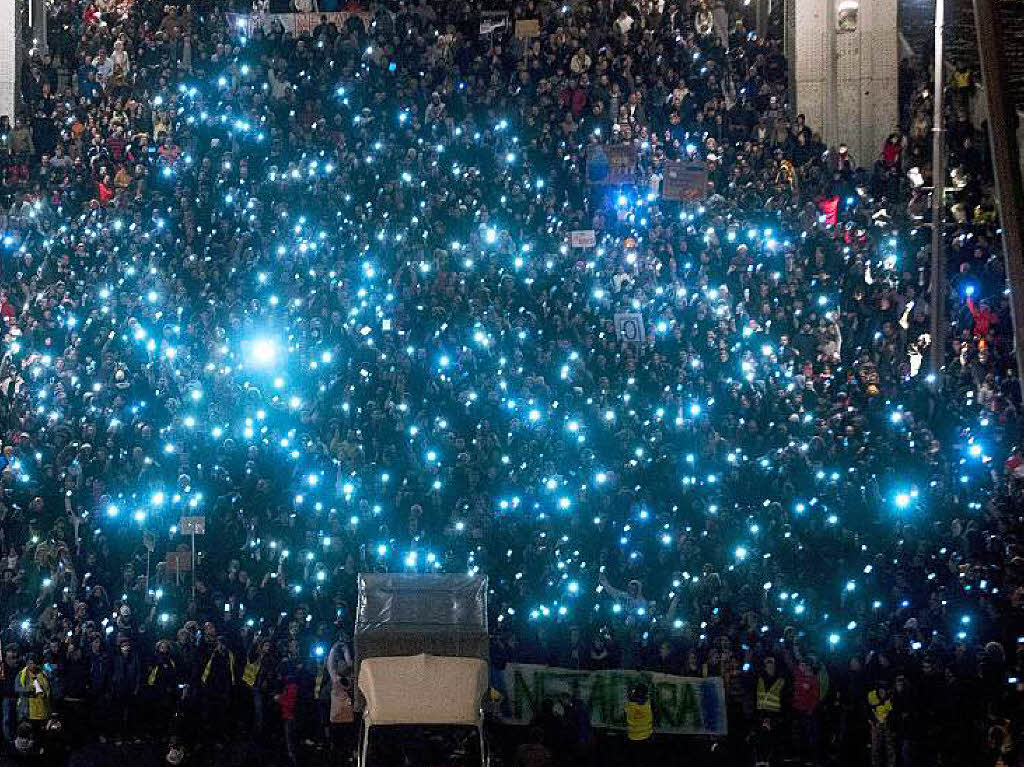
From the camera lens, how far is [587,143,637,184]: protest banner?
1154 inches

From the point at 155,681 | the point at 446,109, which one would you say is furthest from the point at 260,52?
the point at 155,681

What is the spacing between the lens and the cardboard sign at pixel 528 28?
3325 cm

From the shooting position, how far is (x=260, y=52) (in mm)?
32500

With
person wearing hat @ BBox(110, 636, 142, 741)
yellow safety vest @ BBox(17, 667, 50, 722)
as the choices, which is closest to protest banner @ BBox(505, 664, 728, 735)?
person wearing hat @ BBox(110, 636, 142, 741)

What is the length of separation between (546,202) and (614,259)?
1965 mm

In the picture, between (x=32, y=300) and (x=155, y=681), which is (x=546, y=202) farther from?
(x=155, y=681)

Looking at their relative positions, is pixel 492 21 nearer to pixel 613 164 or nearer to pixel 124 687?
pixel 613 164

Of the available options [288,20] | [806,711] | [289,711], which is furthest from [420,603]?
[288,20]

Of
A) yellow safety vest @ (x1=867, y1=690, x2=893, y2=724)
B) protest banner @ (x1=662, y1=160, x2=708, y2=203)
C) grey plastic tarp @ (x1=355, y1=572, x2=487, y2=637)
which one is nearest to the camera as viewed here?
grey plastic tarp @ (x1=355, y1=572, x2=487, y2=637)

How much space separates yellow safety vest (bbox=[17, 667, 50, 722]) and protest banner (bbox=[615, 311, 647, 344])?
34.5 feet

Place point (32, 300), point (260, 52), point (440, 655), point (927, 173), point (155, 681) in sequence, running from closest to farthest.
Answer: point (440, 655), point (155, 681), point (32, 300), point (927, 173), point (260, 52)

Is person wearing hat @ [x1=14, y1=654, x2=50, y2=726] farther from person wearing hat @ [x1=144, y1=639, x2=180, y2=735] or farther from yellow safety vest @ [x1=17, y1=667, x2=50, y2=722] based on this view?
person wearing hat @ [x1=144, y1=639, x2=180, y2=735]

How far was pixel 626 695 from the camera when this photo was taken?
67.7ft

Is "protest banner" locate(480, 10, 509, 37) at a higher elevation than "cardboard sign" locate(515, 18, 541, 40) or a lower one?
higher
